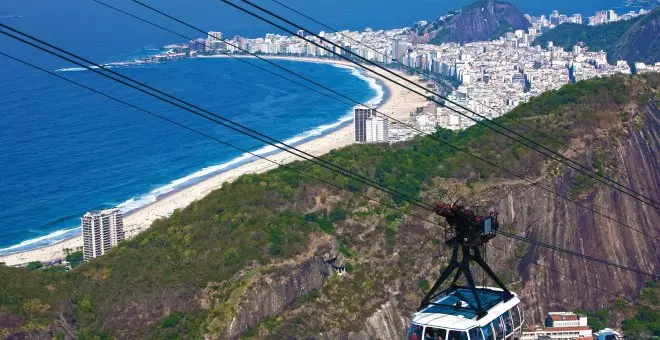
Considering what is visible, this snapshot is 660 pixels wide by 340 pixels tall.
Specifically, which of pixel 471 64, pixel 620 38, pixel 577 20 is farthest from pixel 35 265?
pixel 577 20

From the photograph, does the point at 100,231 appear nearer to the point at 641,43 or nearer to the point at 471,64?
the point at 471,64

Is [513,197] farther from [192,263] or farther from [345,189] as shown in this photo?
[192,263]

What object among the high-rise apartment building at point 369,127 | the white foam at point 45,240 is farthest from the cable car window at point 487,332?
the high-rise apartment building at point 369,127

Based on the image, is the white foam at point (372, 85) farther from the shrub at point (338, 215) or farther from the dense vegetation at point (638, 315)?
the dense vegetation at point (638, 315)

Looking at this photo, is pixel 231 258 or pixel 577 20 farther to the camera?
pixel 577 20

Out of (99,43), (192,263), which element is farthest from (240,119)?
(99,43)
